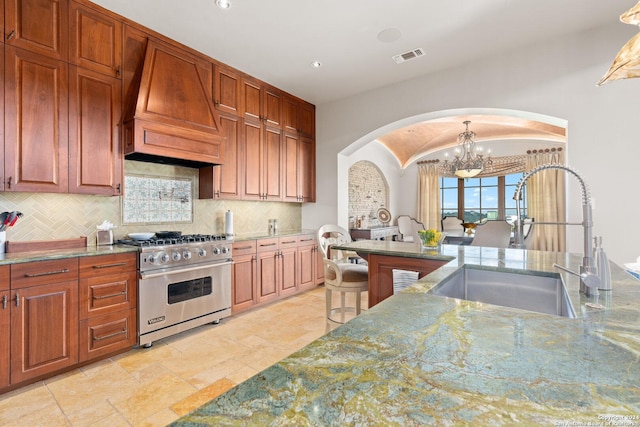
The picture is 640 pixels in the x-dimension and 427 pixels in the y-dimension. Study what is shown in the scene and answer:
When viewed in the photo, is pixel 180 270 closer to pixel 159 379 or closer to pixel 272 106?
pixel 159 379

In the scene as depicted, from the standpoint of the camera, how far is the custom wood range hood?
111 inches

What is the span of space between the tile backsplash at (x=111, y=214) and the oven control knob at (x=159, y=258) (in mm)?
725

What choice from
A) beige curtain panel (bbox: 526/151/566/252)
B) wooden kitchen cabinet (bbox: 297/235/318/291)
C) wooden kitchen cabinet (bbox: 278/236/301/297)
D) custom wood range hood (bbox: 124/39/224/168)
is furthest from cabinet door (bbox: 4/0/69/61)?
beige curtain panel (bbox: 526/151/566/252)

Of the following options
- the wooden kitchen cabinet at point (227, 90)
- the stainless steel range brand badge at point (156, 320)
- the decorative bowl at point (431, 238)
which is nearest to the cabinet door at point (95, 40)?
the wooden kitchen cabinet at point (227, 90)

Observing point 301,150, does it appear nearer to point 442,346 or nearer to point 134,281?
point 134,281

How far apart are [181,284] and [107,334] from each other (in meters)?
0.69

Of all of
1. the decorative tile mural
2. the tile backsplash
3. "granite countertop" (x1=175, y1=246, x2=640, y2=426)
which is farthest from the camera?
the decorative tile mural

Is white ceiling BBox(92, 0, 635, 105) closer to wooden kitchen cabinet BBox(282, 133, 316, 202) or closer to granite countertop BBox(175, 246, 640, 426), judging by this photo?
wooden kitchen cabinet BBox(282, 133, 316, 202)

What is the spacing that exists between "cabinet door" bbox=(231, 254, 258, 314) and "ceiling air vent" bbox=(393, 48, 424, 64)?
116 inches

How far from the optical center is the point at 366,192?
24.7 ft

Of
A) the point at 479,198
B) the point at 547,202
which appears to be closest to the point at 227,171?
the point at 479,198

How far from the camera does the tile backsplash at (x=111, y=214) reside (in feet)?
8.41

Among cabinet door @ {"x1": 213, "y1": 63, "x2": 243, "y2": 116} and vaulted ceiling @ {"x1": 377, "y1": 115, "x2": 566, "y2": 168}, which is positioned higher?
vaulted ceiling @ {"x1": 377, "y1": 115, "x2": 566, "y2": 168}

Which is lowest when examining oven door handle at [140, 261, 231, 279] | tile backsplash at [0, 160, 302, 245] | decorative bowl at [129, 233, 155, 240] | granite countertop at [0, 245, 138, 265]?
oven door handle at [140, 261, 231, 279]
